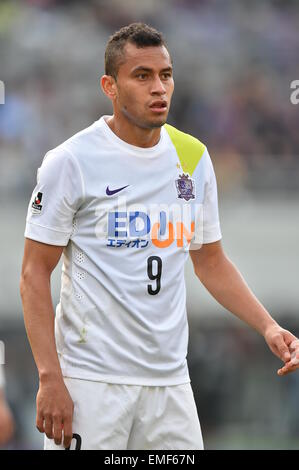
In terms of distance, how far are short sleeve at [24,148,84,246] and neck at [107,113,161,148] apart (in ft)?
0.94

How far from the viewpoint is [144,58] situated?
4168 mm

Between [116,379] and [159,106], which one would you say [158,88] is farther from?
[116,379]

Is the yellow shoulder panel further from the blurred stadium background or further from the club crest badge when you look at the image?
the blurred stadium background

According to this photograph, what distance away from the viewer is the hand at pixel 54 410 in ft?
12.8

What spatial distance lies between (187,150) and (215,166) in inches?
302

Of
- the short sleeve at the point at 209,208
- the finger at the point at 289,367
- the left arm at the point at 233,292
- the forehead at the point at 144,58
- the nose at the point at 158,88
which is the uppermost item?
the forehead at the point at 144,58

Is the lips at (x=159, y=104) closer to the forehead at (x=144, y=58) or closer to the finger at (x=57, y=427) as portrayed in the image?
the forehead at (x=144, y=58)

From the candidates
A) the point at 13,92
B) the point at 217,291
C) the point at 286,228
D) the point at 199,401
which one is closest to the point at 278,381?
the point at 199,401

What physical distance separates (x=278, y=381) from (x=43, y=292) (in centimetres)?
870

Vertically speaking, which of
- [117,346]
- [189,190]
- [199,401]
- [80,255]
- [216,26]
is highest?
[216,26]

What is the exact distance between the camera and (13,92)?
12.2m

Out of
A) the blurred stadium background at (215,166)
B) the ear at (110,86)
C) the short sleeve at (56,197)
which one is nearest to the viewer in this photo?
the short sleeve at (56,197)

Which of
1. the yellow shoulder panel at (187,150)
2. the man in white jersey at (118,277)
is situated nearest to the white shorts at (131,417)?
the man in white jersey at (118,277)

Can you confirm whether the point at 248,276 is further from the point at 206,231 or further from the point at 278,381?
the point at 206,231
